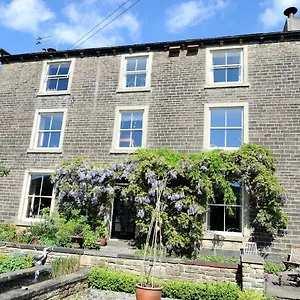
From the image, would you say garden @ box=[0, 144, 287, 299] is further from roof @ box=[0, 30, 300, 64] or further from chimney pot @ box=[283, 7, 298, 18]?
chimney pot @ box=[283, 7, 298, 18]

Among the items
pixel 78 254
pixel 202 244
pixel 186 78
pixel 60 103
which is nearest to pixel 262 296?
pixel 202 244

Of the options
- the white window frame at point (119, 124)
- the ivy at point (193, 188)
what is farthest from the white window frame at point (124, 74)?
the ivy at point (193, 188)

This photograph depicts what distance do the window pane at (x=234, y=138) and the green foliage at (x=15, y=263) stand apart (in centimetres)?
740

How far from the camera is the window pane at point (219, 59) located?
11848 mm

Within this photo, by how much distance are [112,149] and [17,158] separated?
423cm

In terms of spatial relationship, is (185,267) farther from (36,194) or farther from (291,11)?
(291,11)

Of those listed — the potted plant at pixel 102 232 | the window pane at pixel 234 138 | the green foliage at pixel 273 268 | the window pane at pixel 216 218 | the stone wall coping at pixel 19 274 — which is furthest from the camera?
the window pane at pixel 234 138

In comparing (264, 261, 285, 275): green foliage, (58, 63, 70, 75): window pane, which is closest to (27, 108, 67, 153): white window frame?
(58, 63, 70, 75): window pane

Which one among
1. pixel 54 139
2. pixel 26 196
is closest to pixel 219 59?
pixel 54 139

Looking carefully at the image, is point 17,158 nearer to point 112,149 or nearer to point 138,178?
point 112,149

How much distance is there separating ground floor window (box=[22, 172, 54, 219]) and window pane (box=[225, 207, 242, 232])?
6.86 m

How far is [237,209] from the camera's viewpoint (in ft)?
33.1

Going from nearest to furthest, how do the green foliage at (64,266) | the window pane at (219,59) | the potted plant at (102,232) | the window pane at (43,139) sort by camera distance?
1. the green foliage at (64,266)
2. the potted plant at (102,232)
3. the window pane at (219,59)
4. the window pane at (43,139)

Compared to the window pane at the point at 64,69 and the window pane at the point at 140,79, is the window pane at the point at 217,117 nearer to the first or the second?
the window pane at the point at 140,79
